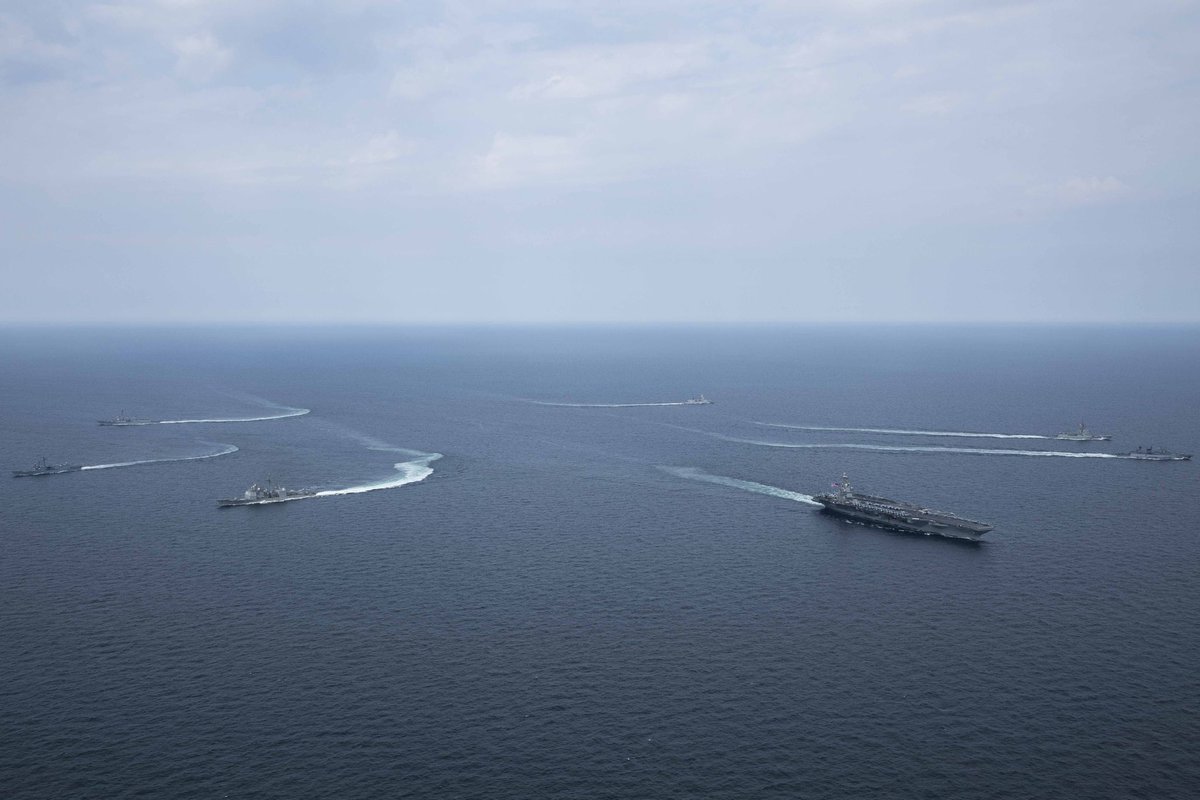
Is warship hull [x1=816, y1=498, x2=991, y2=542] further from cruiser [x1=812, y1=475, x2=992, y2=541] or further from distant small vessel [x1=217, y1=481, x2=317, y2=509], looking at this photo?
distant small vessel [x1=217, y1=481, x2=317, y2=509]

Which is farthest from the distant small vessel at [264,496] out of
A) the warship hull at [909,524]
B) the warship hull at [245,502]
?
the warship hull at [909,524]

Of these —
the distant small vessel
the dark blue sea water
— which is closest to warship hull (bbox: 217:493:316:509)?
the distant small vessel

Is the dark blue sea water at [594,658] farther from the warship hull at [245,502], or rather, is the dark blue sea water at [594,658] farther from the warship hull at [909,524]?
the warship hull at [245,502]

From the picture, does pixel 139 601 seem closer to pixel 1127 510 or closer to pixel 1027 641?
pixel 1027 641

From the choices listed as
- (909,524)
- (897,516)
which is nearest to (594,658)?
(909,524)

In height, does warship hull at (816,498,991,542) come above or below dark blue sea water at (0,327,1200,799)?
above

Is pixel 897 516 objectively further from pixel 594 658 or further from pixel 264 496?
pixel 264 496

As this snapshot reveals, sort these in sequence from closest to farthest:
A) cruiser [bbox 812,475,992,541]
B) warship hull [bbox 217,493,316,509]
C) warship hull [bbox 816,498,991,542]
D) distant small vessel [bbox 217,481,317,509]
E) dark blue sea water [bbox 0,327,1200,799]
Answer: dark blue sea water [bbox 0,327,1200,799] → warship hull [bbox 816,498,991,542] → cruiser [bbox 812,475,992,541] → warship hull [bbox 217,493,316,509] → distant small vessel [bbox 217,481,317,509]

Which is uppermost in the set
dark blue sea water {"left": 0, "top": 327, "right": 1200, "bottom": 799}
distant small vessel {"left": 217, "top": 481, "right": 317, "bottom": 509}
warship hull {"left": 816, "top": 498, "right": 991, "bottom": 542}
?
warship hull {"left": 816, "top": 498, "right": 991, "bottom": 542}
